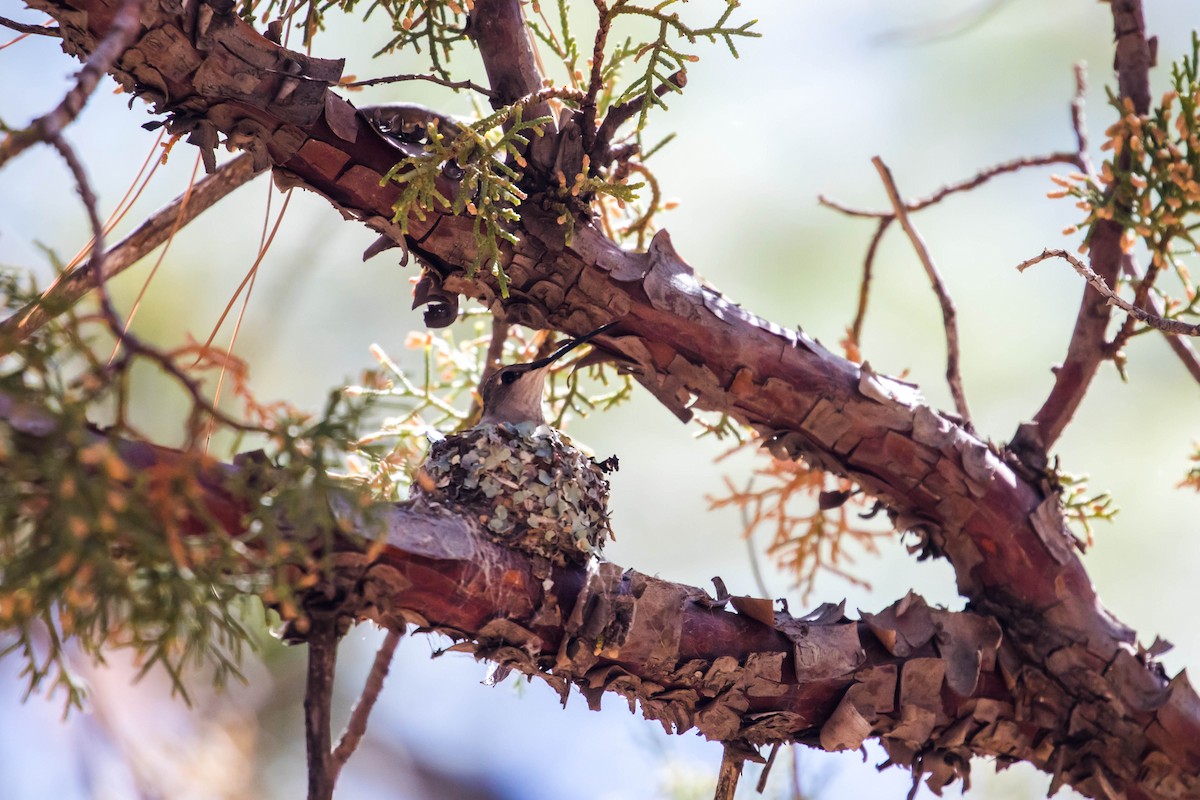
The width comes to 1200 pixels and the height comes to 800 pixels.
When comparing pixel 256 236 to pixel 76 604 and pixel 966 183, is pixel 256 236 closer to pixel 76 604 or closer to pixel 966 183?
pixel 966 183

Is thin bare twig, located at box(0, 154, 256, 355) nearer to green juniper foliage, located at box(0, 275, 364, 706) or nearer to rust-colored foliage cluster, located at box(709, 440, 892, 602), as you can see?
green juniper foliage, located at box(0, 275, 364, 706)

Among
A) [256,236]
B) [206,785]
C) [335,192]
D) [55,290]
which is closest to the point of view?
[55,290]

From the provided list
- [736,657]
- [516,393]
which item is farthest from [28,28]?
[736,657]

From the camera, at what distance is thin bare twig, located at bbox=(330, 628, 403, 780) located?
1813 mm

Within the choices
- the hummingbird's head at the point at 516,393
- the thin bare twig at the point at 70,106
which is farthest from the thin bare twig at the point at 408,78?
the thin bare twig at the point at 70,106

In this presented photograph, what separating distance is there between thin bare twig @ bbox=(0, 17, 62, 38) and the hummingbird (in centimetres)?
87

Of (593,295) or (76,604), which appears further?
(593,295)

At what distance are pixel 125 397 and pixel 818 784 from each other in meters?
2.45

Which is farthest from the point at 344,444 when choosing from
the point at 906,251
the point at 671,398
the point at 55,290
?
the point at 906,251

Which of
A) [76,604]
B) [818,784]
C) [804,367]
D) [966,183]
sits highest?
[966,183]

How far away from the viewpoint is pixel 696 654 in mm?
1608

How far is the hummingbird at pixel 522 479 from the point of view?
5.17 ft

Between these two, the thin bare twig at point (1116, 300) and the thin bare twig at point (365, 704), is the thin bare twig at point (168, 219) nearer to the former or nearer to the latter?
the thin bare twig at point (365, 704)

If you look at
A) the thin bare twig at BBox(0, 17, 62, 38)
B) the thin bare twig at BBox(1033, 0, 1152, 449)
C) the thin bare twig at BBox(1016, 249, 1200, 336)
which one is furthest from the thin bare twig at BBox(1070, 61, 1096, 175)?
the thin bare twig at BBox(0, 17, 62, 38)
